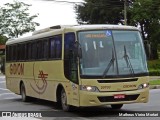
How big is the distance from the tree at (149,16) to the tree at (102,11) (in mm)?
2973

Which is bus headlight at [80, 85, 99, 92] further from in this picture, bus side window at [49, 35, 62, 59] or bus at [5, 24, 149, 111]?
bus side window at [49, 35, 62, 59]

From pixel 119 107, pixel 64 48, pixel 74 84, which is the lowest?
pixel 119 107

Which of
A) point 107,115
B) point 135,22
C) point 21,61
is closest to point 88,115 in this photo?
point 107,115

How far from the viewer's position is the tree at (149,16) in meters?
58.8

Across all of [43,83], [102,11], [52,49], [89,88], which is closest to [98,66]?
[89,88]

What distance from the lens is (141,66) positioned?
13.9 meters

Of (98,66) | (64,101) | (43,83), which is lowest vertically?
(64,101)

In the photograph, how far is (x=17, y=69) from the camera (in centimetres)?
2078

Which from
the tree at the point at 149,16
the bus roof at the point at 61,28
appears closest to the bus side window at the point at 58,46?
the bus roof at the point at 61,28

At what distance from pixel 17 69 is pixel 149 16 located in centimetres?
4124

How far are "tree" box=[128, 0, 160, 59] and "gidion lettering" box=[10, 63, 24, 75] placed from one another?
126 ft

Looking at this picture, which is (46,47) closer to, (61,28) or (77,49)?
(61,28)

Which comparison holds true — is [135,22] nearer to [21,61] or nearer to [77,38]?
[21,61]

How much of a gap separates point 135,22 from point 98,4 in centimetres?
709
